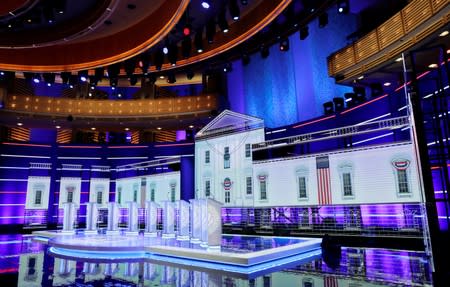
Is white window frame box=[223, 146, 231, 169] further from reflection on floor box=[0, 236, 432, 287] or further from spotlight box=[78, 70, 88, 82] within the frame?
reflection on floor box=[0, 236, 432, 287]

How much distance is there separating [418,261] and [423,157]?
99.3 inches

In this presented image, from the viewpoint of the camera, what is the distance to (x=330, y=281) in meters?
4.48

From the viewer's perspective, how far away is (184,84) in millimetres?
20875

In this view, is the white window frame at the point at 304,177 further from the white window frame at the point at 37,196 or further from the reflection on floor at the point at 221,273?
the white window frame at the point at 37,196

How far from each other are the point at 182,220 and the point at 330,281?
16.4 feet

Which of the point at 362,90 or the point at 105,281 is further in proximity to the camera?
the point at 362,90

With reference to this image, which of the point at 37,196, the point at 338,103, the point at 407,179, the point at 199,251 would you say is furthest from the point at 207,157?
the point at 37,196

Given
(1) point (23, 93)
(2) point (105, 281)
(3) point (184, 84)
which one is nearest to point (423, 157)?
(2) point (105, 281)

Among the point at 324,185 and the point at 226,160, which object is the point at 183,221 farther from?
the point at 226,160

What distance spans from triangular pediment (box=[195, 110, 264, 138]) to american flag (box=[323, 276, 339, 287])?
25.0 ft

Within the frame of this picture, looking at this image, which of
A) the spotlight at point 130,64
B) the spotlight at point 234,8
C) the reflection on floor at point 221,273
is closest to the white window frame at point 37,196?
the spotlight at point 130,64

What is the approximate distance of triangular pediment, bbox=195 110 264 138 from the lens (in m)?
12.2

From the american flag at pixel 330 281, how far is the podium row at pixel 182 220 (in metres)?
2.76

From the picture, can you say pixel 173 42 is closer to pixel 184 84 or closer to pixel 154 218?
pixel 154 218
